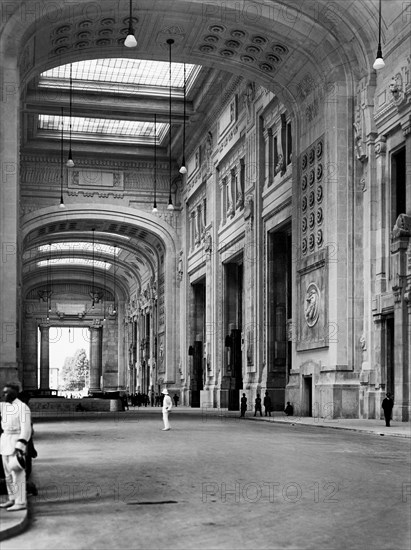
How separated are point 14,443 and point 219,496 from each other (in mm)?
2620

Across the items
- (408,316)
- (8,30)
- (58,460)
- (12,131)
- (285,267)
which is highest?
(8,30)

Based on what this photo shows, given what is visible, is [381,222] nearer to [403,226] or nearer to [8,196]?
[403,226]

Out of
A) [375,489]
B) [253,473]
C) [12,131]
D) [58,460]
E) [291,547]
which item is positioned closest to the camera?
[291,547]

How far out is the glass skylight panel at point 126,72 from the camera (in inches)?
1665

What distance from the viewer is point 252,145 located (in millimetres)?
39938

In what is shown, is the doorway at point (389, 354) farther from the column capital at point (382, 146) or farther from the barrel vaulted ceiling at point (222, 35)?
the barrel vaulted ceiling at point (222, 35)

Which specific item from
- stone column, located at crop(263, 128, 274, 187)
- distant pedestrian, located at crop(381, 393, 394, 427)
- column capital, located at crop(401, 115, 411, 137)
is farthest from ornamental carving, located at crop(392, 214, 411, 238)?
stone column, located at crop(263, 128, 274, 187)

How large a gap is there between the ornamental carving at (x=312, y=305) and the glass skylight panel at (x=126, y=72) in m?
15.7

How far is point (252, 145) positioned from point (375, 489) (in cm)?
3041

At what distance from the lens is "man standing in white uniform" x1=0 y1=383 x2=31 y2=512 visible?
8625 millimetres

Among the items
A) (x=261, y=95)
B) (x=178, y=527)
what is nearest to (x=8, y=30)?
(x=261, y=95)

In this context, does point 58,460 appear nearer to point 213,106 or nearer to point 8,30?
point 8,30

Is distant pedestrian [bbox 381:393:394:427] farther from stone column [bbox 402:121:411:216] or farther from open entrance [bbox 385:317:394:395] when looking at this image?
stone column [bbox 402:121:411:216]

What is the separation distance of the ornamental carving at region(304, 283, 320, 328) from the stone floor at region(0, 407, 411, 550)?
39.9 ft
